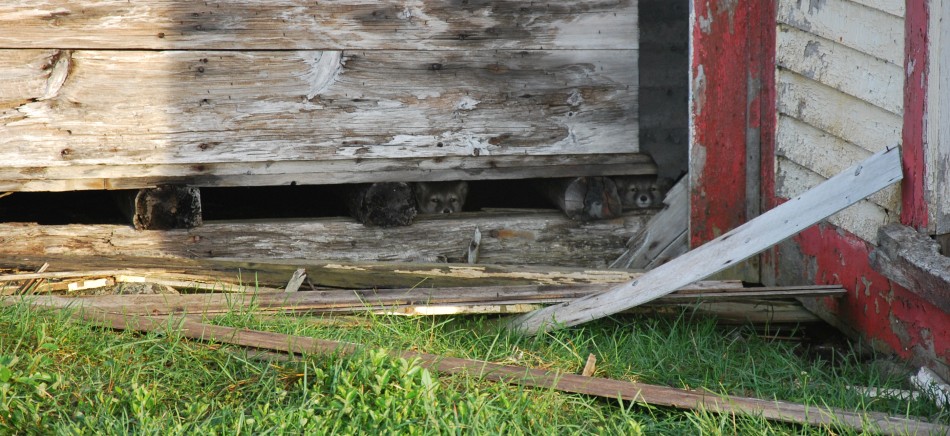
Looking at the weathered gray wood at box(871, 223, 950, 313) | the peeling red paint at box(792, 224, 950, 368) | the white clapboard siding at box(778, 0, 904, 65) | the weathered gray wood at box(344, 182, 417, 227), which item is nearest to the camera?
the weathered gray wood at box(871, 223, 950, 313)

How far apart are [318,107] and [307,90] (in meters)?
0.09

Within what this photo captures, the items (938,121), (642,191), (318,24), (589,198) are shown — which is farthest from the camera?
(642,191)

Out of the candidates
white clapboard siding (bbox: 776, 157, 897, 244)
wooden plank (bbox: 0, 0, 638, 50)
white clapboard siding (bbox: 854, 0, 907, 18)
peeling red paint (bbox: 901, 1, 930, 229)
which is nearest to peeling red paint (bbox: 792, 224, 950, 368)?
white clapboard siding (bbox: 776, 157, 897, 244)

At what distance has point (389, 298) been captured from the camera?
3.66 m

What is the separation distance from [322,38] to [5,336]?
6.43ft

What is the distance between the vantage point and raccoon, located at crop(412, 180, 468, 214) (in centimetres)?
478

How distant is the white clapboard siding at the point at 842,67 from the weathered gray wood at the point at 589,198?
1095 millimetres

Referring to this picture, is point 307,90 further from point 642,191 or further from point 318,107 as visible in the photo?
point 642,191

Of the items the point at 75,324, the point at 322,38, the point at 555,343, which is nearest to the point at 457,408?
the point at 555,343

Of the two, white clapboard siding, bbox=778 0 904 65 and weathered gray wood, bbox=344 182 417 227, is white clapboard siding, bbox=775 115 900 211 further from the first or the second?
weathered gray wood, bbox=344 182 417 227

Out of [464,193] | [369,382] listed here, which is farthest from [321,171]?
[369,382]

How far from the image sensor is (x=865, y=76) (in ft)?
11.4

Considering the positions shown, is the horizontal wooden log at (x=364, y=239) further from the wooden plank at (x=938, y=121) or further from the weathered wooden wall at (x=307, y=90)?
the wooden plank at (x=938, y=121)

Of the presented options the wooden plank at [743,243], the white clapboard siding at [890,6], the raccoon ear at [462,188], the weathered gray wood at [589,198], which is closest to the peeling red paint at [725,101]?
the weathered gray wood at [589,198]
